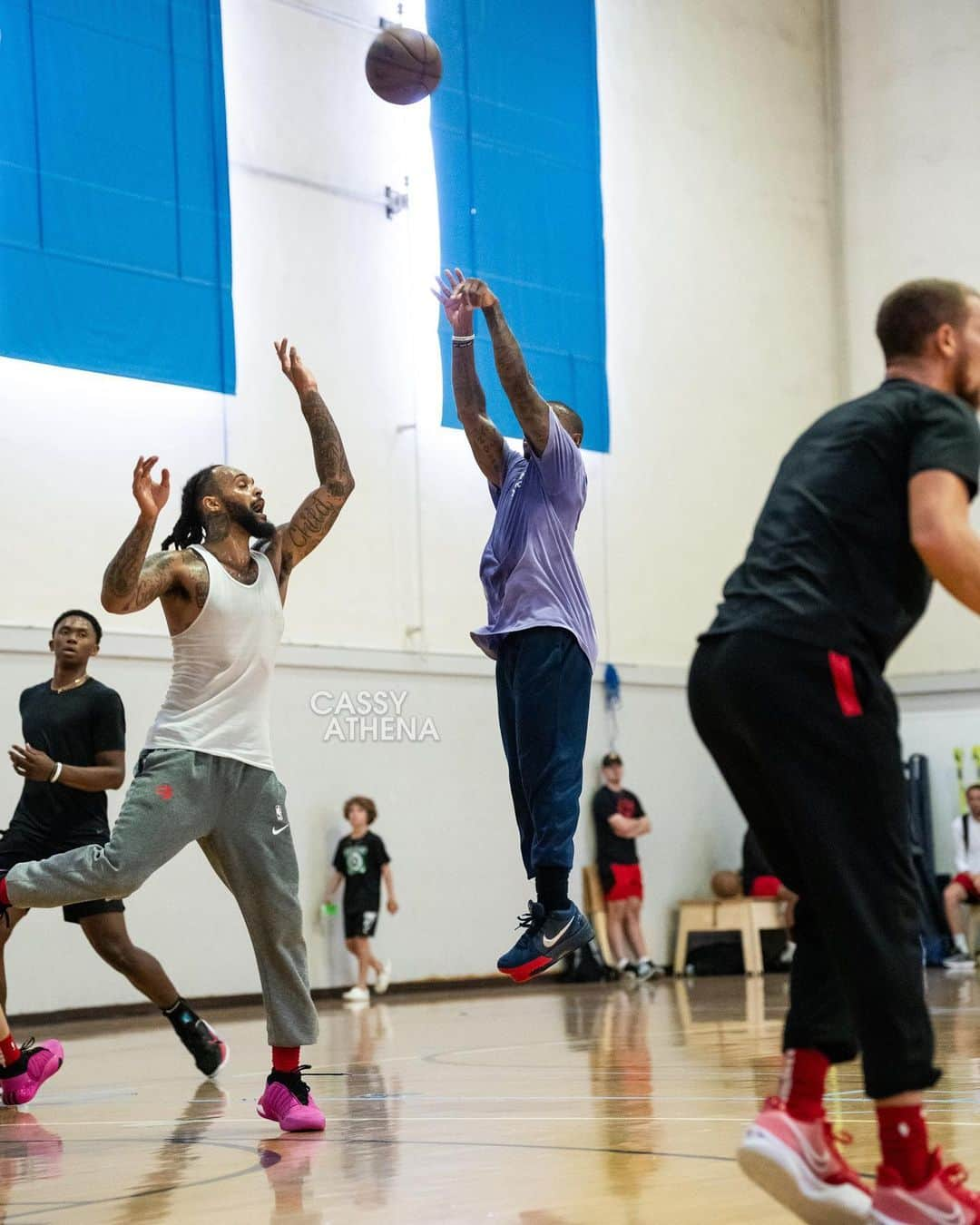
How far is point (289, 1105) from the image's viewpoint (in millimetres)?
5090

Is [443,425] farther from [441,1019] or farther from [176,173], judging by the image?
[441,1019]

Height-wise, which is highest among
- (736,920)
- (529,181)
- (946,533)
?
(529,181)

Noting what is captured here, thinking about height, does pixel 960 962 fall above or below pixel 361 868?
below

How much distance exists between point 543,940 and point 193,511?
5.83ft

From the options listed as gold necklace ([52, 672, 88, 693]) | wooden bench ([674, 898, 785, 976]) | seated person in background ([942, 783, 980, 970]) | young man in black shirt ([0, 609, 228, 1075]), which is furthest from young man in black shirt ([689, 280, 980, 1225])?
seated person in background ([942, 783, 980, 970])

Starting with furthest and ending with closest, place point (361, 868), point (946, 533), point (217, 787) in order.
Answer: point (361, 868)
point (217, 787)
point (946, 533)

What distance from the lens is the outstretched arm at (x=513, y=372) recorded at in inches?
214

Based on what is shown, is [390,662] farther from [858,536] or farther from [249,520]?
[858,536]

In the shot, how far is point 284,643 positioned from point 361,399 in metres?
2.31

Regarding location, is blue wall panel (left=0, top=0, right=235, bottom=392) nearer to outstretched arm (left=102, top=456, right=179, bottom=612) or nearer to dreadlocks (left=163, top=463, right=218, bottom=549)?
dreadlocks (left=163, top=463, right=218, bottom=549)

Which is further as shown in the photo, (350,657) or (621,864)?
(621,864)

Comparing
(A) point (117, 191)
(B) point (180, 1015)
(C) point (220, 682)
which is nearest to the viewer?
(C) point (220, 682)

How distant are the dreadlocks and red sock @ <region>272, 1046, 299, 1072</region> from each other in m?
1.62

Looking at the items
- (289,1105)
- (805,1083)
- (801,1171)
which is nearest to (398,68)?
(289,1105)
